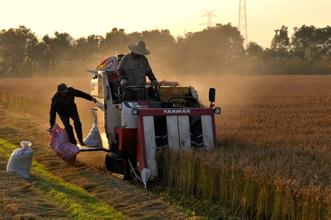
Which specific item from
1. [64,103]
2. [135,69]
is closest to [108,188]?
[135,69]

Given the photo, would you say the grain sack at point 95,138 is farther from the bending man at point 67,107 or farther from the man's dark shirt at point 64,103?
the man's dark shirt at point 64,103

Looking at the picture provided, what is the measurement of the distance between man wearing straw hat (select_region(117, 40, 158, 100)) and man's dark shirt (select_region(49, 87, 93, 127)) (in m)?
1.16

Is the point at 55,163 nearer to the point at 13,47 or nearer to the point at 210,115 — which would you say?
the point at 210,115

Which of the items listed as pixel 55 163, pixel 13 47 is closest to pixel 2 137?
pixel 55 163

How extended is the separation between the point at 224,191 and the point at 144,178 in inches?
72.9

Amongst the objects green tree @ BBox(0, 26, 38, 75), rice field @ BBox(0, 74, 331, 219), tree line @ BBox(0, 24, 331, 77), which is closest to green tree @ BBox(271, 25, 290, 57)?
tree line @ BBox(0, 24, 331, 77)

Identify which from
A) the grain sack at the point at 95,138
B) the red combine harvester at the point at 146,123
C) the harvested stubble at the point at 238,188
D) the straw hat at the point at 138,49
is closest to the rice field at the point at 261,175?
the harvested stubble at the point at 238,188

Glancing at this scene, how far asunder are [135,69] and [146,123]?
4.76 ft

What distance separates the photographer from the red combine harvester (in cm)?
961

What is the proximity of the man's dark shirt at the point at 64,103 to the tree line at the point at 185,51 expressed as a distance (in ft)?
111

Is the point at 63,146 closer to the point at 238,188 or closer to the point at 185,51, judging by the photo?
the point at 238,188

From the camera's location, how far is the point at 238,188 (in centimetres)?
757

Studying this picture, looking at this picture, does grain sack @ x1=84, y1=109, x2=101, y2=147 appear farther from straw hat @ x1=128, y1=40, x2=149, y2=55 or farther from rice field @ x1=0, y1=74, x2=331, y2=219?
rice field @ x1=0, y1=74, x2=331, y2=219

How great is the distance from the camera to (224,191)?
7883mm
